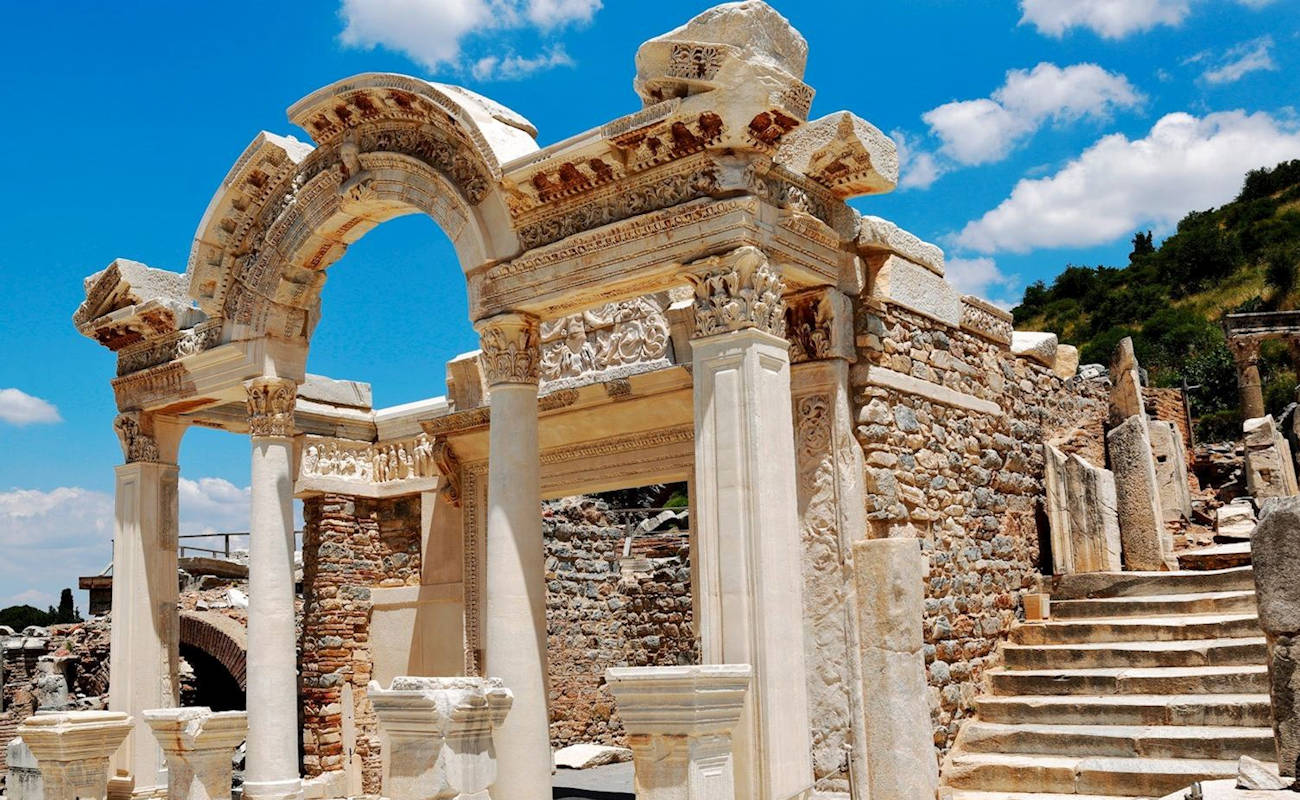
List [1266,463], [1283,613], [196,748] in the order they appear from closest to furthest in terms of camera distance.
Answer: [1283,613] < [196,748] < [1266,463]

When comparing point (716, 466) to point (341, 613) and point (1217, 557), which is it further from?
point (341, 613)

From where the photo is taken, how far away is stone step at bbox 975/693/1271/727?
8.21 metres

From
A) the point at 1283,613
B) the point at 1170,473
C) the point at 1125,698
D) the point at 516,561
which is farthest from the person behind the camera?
the point at 1170,473

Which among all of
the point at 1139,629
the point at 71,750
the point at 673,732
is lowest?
the point at 71,750

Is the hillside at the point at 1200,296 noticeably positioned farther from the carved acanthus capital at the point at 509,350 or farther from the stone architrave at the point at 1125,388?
the carved acanthus capital at the point at 509,350

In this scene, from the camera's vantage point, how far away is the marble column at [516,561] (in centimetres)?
845

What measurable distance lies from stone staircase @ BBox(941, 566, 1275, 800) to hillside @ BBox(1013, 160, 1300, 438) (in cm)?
2938

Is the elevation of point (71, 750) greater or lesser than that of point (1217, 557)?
lesser

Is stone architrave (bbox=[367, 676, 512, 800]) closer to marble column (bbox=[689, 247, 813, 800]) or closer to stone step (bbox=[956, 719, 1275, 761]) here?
marble column (bbox=[689, 247, 813, 800])

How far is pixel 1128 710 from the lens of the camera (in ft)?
28.6

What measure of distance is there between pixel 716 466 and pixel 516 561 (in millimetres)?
1898

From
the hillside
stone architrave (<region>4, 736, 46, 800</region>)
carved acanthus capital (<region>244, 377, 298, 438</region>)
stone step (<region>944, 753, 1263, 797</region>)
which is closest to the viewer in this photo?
stone step (<region>944, 753, 1263, 797</region>)

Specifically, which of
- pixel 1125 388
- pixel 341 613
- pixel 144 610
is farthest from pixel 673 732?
pixel 341 613

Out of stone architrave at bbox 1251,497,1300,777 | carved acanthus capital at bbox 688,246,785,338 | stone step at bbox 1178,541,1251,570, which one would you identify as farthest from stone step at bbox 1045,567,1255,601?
carved acanthus capital at bbox 688,246,785,338
